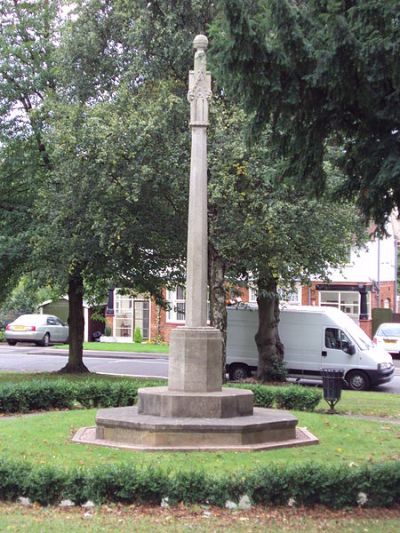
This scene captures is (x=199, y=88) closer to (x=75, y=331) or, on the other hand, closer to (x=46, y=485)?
(x=46, y=485)

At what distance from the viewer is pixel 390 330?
33312 millimetres

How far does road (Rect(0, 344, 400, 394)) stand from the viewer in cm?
2495

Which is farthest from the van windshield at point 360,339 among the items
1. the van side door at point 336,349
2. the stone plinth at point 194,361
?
the stone plinth at point 194,361

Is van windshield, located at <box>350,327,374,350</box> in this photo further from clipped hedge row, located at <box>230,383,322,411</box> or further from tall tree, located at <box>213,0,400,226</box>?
tall tree, located at <box>213,0,400,226</box>

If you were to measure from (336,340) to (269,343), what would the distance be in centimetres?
213

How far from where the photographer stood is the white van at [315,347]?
22016 mm

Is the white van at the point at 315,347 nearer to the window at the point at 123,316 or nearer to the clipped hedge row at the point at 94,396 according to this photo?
the clipped hedge row at the point at 94,396

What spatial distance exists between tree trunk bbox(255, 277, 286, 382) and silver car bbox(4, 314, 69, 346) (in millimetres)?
18600

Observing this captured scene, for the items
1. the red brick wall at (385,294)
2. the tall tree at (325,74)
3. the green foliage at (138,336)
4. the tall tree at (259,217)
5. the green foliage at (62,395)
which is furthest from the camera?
the red brick wall at (385,294)

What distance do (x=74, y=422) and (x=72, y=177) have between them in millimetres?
6865

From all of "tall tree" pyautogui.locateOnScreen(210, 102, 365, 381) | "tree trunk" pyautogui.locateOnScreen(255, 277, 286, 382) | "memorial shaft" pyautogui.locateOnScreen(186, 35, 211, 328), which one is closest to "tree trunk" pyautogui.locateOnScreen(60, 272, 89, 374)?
"tree trunk" pyautogui.locateOnScreen(255, 277, 286, 382)

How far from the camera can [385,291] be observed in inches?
1790

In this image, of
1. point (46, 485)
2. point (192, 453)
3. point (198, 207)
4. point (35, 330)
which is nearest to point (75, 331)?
point (198, 207)

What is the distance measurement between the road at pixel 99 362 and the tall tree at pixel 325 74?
51.2 ft
